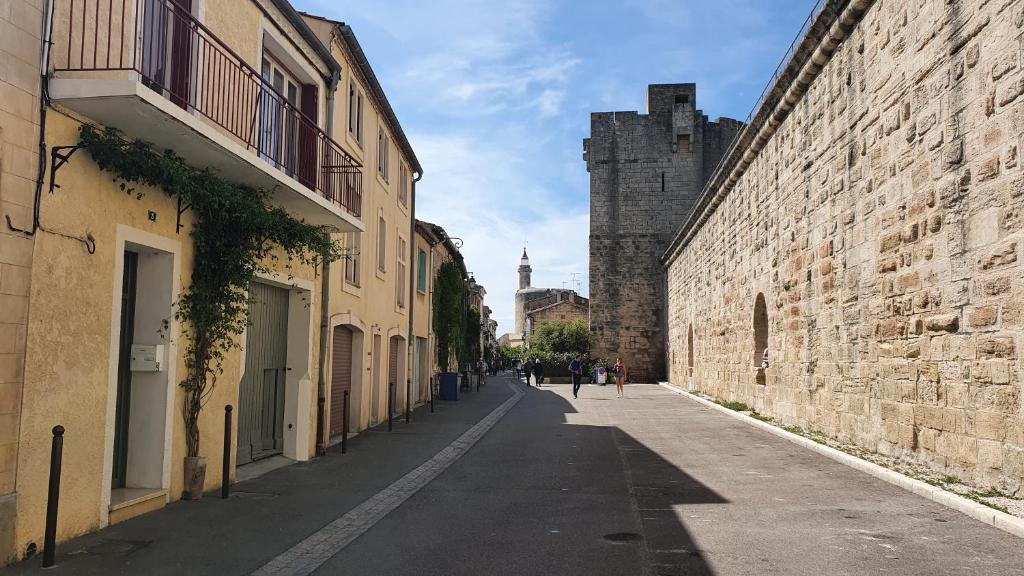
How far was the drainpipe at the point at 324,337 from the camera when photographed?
11.1m

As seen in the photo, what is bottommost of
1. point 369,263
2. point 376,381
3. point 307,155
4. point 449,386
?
point 449,386

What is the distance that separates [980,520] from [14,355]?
7.25m

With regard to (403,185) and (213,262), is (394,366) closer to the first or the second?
(403,185)

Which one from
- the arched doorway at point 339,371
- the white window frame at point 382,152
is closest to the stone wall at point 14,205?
the arched doorway at point 339,371

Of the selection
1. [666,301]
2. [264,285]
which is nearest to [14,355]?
[264,285]

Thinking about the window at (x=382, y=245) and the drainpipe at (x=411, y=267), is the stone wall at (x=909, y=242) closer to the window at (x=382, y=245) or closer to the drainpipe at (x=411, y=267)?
the window at (x=382, y=245)

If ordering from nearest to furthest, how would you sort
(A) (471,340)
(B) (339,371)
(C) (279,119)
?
(C) (279,119) → (B) (339,371) → (A) (471,340)

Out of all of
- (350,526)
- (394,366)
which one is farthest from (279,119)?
(394,366)

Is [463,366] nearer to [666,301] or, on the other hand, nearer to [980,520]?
[666,301]

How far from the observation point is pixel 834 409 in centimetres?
1084

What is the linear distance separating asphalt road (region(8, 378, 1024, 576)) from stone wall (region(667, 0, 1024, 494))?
94 centimetres

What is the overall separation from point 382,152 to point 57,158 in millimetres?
10890

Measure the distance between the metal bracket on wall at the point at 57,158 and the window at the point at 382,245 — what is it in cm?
1007

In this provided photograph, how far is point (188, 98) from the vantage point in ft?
24.6
